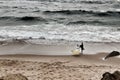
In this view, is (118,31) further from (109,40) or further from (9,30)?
(9,30)

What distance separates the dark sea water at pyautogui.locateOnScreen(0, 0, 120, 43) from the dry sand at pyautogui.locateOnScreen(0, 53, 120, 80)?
4.17 metres

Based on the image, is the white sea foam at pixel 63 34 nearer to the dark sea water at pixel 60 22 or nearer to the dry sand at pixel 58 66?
the dark sea water at pixel 60 22

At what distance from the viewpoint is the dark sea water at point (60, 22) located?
2041 cm

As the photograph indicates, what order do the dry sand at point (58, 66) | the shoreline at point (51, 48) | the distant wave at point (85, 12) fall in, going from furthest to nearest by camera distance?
the distant wave at point (85, 12)
the shoreline at point (51, 48)
the dry sand at point (58, 66)

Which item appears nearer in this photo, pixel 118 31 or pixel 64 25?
pixel 118 31

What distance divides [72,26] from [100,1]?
20.9 m

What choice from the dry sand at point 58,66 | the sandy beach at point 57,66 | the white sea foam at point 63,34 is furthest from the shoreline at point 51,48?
the white sea foam at point 63,34

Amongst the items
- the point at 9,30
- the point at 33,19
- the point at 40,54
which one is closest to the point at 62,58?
the point at 40,54

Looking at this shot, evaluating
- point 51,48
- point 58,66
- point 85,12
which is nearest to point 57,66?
point 58,66

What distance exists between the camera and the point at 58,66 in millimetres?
13453

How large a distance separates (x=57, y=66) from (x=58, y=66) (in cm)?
5

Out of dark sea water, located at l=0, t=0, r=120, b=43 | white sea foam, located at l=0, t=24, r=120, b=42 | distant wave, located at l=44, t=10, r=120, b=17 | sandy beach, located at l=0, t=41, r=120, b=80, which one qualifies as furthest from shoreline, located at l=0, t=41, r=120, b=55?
distant wave, located at l=44, t=10, r=120, b=17

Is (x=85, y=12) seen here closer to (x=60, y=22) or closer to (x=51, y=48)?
(x=60, y=22)

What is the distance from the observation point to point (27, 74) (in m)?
12.1
